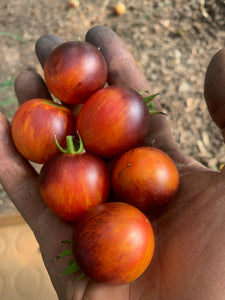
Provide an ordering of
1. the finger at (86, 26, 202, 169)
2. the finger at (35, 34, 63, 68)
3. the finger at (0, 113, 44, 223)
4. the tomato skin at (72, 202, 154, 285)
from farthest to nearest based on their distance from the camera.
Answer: the finger at (35, 34, 63, 68) < the finger at (86, 26, 202, 169) < the finger at (0, 113, 44, 223) < the tomato skin at (72, 202, 154, 285)

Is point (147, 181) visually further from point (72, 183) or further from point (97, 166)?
point (72, 183)

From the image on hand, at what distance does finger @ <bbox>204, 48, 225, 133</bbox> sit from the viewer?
6.05ft

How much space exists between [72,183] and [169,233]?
610mm

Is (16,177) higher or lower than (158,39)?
lower

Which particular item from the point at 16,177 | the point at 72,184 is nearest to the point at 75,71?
the point at 72,184

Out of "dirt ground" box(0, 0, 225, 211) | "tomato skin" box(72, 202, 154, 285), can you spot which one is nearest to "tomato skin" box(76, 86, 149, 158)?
"tomato skin" box(72, 202, 154, 285)

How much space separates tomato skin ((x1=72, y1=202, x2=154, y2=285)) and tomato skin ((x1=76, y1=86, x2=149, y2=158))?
1.64ft

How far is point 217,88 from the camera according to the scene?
186cm

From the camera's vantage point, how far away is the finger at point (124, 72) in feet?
7.82

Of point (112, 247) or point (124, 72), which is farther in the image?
point (124, 72)

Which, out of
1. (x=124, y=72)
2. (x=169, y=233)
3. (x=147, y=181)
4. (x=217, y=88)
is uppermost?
(x=217, y=88)

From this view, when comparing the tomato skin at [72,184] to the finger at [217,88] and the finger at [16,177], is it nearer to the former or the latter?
the finger at [16,177]

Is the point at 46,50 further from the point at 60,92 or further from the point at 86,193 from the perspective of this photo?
the point at 86,193

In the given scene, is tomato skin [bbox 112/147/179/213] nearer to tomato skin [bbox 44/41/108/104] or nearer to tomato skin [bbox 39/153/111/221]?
tomato skin [bbox 39/153/111/221]
